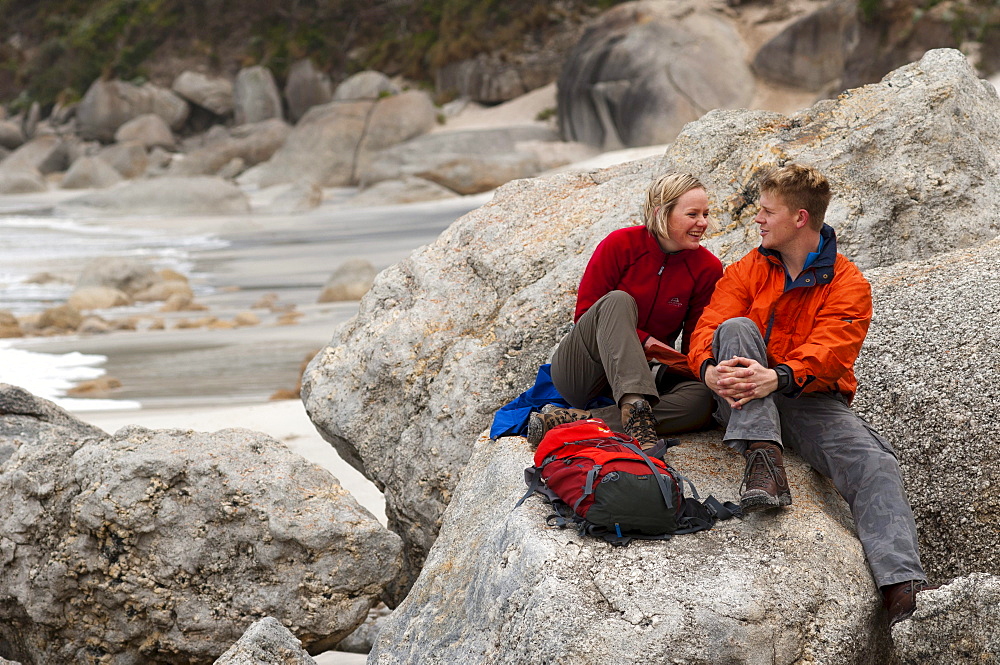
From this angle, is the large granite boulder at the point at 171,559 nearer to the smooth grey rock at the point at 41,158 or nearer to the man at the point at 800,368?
the man at the point at 800,368

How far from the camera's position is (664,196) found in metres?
3.87

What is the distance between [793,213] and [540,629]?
1.63 metres

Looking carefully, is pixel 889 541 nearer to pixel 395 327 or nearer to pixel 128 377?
pixel 395 327

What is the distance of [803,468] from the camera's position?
3.40m

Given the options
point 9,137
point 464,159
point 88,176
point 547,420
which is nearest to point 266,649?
point 547,420

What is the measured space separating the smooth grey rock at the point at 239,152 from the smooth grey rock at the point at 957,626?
31.2 m

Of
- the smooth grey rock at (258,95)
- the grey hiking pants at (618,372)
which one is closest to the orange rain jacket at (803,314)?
the grey hiking pants at (618,372)

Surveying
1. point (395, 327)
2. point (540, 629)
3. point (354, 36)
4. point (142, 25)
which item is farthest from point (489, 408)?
point (142, 25)

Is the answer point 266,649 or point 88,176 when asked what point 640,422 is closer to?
point 266,649

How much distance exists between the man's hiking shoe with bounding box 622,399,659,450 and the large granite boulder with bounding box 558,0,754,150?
879 inches

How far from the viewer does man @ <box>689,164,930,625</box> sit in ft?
9.99

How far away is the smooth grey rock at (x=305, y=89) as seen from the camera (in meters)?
36.4

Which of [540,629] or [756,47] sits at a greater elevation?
[540,629]

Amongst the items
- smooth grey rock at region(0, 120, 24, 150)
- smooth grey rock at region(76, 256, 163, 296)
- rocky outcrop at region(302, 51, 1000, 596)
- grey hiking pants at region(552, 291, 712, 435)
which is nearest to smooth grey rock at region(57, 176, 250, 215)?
smooth grey rock at region(76, 256, 163, 296)
